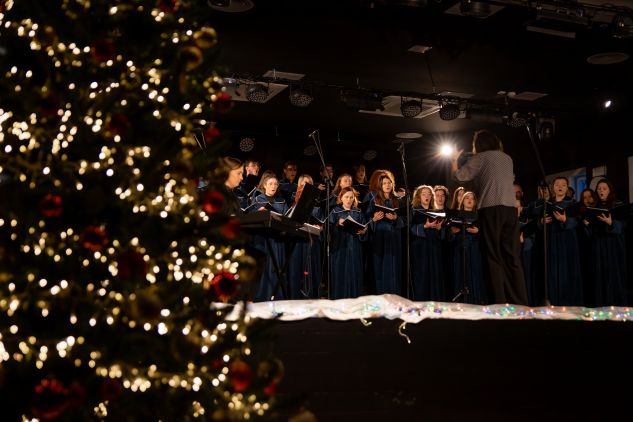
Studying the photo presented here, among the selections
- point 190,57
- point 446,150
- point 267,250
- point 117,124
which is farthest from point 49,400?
point 446,150

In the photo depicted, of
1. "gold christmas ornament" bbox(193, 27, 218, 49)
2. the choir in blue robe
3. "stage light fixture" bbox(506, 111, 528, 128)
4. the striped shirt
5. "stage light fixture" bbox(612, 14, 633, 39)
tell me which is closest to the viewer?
"gold christmas ornament" bbox(193, 27, 218, 49)

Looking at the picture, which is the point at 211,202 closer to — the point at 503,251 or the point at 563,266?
the point at 503,251

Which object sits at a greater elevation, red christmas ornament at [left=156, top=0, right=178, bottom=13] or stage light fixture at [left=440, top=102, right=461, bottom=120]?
stage light fixture at [left=440, top=102, right=461, bottom=120]

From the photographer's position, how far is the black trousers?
585 centimetres

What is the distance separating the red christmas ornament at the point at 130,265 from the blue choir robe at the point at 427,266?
24.7 feet

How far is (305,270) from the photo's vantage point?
9.01 metres

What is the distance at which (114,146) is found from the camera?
229 cm

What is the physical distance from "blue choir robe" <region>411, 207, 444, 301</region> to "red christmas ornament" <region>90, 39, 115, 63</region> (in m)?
7.52

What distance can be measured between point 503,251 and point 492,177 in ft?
2.14

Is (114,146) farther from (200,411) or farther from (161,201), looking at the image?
(200,411)

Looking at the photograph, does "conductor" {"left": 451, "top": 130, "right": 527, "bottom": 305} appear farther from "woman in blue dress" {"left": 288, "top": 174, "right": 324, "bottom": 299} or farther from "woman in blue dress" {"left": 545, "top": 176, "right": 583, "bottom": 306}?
"woman in blue dress" {"left": 545, "top": 176, "right": 583, "bottom": 306}

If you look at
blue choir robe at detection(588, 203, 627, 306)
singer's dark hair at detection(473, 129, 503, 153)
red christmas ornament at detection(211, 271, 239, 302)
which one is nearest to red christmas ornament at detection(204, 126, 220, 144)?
red christmas ornament at detection(211, 271, 239, 302)

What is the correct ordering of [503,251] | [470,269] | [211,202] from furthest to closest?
[470,269] < [503,251] < [211,202]

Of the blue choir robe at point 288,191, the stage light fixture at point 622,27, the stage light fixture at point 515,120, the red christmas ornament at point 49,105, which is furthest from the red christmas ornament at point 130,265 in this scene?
the stage light fixture at point 515,120
